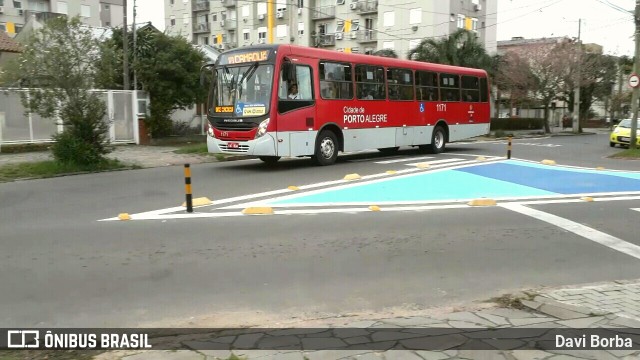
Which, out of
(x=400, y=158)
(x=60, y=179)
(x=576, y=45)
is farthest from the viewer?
(x=576, y=45)

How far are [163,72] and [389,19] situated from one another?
35.0 metres

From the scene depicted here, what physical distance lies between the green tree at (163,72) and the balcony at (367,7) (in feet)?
112

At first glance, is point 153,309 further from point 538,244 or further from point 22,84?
point 22,84

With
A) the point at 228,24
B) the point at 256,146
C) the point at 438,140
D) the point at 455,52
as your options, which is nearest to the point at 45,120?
the point at 256,146

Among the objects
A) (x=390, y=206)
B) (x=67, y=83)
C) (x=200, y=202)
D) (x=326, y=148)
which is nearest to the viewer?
(x=390, y=206)

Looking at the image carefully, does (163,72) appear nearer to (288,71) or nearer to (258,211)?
(288,71)

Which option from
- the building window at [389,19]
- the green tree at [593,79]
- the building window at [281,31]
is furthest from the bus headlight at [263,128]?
the building window at [281,31]

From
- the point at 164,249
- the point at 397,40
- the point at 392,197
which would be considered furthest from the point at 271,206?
the point at 397,40

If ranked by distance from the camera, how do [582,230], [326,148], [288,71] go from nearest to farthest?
1. [582,230]
2. [288,71]
3. [326,148]

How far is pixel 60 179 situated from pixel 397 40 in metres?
44.7

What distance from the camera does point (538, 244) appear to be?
736 centimetres

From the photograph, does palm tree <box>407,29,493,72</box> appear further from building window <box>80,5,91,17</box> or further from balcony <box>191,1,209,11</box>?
building window <box>80,5,91,17</box>

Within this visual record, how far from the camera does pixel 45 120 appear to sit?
789 inches

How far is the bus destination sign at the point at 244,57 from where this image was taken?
577 inches
